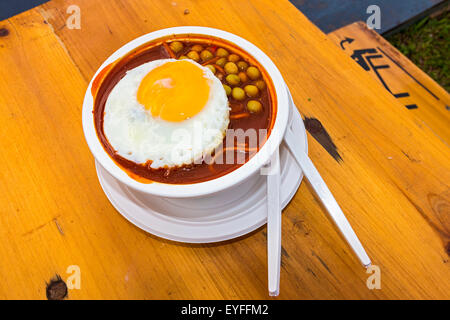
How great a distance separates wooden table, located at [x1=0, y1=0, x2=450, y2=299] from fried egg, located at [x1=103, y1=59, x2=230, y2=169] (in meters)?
0.24

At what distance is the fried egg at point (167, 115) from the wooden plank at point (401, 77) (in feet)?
3.24

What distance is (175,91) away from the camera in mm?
882

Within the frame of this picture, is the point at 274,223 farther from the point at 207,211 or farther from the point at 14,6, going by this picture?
the point at 14,6

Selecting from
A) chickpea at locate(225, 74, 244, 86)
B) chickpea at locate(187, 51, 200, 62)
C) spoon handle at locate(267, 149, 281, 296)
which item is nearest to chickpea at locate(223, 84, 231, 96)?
chickpea at locate(225, 74, 244, 86)

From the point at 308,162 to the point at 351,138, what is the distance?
0.86ft

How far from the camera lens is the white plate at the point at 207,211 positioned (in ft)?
2.72

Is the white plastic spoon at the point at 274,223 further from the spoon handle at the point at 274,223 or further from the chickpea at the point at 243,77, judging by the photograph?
the chickpea at the point at 243,77

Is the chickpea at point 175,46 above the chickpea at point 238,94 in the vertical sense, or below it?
above

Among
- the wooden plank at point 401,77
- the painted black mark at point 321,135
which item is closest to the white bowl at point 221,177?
the painted black mark at point 321,135

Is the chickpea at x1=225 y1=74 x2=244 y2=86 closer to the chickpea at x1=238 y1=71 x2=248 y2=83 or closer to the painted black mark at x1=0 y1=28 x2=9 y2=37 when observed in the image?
the chickpea at x1=238 y1=71 x2=248 y2=83

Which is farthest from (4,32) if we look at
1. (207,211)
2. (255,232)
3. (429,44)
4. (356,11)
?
(429,44)
